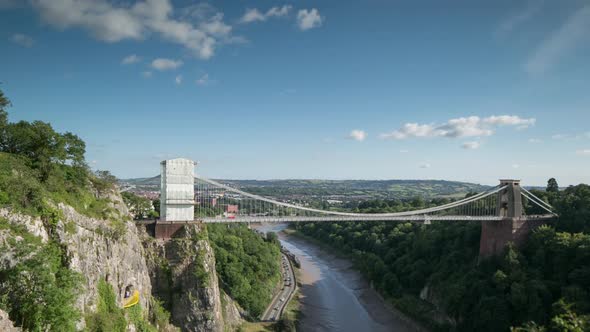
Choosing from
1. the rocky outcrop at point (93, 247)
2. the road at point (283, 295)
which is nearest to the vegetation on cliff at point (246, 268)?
the road at point (283, 295)

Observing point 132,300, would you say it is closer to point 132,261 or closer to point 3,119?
point 132,261

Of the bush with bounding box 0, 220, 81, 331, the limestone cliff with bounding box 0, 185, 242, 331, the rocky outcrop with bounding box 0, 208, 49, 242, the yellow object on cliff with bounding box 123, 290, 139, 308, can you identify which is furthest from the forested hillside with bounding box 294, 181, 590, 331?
the rocky outcrop with bounding box 0, 208, 49, 242

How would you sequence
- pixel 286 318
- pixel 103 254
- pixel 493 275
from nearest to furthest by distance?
pixel 103 254
pixel 493 275
pixel 286 318

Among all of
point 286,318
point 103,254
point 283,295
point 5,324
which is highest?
point 103,254

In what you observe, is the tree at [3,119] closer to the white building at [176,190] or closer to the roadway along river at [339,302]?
the white building at [176,190]

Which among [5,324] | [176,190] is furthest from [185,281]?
[5,324]

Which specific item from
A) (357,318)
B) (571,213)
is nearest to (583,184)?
(571,213)
